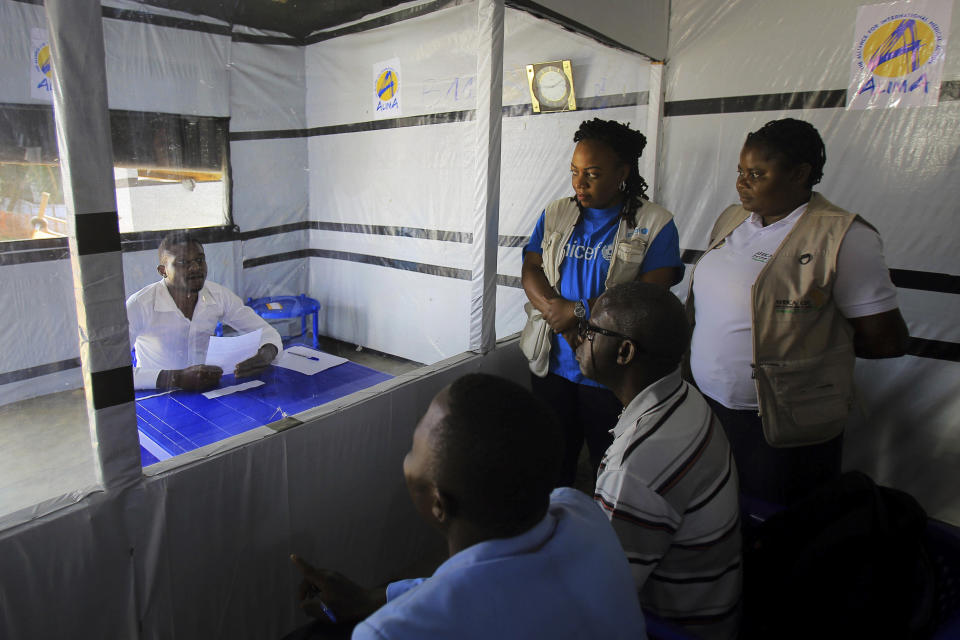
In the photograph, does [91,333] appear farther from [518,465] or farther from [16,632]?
[518,465]

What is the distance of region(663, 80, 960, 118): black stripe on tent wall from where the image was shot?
224cm

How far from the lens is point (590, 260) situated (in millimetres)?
2002

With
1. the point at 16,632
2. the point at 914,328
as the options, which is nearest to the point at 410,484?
the point at 16,632

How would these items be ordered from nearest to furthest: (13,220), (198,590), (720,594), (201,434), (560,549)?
(560,549), (720,594), (13,220), (198,590), (201,434)

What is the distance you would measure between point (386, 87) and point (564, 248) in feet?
7.79

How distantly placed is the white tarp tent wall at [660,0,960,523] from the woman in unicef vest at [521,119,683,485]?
1.10 meters

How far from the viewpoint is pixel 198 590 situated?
4.66ft

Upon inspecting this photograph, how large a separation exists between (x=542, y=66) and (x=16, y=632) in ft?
10.9

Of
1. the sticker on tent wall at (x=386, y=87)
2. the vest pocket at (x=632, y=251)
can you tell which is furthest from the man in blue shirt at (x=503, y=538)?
the sticker on tent wall at (x=386, y=87)

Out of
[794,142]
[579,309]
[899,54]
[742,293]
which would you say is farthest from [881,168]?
[579,309]

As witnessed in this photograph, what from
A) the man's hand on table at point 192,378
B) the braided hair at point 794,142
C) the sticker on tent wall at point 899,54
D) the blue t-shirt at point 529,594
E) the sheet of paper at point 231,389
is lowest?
the sheet of paper at point 231,389

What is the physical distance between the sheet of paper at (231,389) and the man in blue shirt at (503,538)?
143 cm

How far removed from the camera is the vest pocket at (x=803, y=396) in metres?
1.67

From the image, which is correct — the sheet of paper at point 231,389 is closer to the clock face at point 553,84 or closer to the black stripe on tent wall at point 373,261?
the black stripe on tent wall at point 373,261
